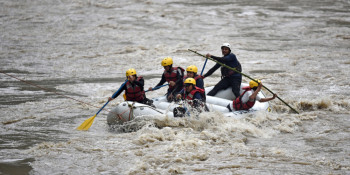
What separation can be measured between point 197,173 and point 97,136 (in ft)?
8.42

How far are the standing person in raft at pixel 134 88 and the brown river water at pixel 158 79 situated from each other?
1.94ft

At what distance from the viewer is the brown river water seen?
724 centimetres

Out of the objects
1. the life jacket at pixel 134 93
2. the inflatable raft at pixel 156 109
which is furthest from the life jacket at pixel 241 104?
the life jacket at pixel 134 93

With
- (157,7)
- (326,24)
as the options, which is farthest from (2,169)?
(157,7)

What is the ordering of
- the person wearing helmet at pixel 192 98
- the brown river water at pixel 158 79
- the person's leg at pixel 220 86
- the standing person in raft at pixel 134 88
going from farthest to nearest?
the person's leg at pixel 220 86 < the standing person in raft at pixel 134 88 < the person wearing helmet at pixel 192 98 < the brown river water at pixel 158 79

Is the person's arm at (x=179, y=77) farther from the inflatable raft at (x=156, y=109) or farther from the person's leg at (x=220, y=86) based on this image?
the person's leg at (x=220, y=86)

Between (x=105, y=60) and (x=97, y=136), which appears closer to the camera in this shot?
(x=97, y=136)

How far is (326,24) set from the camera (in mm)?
21109

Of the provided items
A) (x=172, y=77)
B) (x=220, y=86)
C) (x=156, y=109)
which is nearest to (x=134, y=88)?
(x=156, y=109)

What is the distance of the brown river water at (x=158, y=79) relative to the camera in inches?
285

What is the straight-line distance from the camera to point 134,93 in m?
8.76

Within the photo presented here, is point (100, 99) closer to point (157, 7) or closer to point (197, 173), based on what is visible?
point (197, 173)

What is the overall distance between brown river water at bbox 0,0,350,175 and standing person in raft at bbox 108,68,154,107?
0.59 m

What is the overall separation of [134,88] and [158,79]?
512 cm
